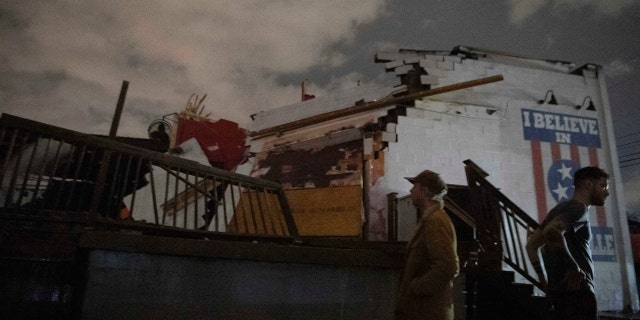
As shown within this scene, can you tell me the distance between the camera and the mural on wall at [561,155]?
25.6 feet

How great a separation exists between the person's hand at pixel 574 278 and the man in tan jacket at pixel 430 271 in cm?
92

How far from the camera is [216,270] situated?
3.25 meters

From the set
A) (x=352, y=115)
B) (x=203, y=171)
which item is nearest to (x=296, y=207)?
(x=352, y=115)

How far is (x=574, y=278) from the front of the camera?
2709mm

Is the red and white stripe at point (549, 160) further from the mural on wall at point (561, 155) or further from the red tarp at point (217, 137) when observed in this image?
the red tarp at point (217, 137)

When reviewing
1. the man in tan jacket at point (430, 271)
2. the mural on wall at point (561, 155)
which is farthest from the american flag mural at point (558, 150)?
the man in tan jacket at point (430, 271)

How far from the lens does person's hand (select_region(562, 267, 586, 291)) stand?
8.87ft

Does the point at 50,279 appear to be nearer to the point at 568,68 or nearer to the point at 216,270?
the point at 216,270

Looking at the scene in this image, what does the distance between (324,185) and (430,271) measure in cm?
580

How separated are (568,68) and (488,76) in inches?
83.8

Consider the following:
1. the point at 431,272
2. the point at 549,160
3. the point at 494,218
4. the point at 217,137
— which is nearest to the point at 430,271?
the point at 431,272

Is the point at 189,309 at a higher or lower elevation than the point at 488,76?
lower

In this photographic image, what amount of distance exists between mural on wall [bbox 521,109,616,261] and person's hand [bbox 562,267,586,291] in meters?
5.61

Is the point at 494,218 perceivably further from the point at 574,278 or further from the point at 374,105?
the point at 374,105
